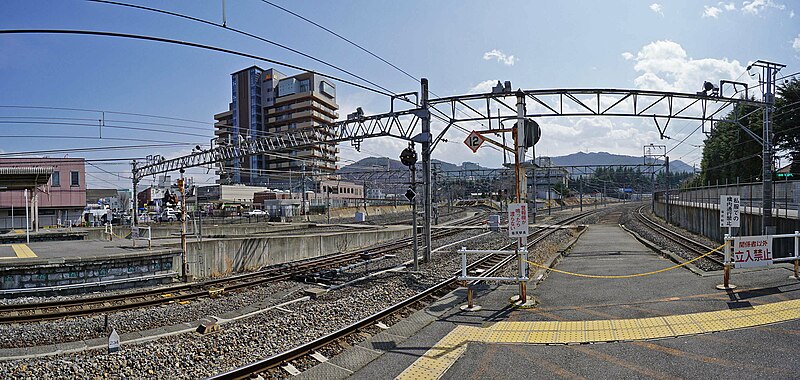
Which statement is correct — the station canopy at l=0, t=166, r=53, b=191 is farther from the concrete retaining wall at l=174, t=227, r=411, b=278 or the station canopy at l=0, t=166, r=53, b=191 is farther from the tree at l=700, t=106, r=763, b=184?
the tree at l=700, t=106, r=763, b=184

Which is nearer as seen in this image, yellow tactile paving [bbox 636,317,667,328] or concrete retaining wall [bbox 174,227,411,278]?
yellow tactile paving [bbox 636,317,667,328]

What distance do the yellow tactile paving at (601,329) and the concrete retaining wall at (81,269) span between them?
36.0 feet

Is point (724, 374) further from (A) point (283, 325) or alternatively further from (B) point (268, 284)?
(B) point (268, 284)

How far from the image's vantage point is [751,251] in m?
9.23

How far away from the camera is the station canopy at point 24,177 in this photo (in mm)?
21438

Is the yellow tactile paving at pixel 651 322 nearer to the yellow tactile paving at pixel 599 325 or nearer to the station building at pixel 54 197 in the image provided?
the yellow tactile paving at pixel 599 325

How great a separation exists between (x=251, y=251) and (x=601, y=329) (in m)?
13.7

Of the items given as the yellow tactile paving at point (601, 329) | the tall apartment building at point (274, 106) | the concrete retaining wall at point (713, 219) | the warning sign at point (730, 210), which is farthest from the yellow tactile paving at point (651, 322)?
the tall apartment building at point (274, 106)

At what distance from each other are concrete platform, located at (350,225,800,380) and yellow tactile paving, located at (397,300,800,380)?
0.5 inches

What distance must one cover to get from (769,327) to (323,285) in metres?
9.17

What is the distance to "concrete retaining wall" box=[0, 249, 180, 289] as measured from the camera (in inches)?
484

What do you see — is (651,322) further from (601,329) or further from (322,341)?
(322,341)

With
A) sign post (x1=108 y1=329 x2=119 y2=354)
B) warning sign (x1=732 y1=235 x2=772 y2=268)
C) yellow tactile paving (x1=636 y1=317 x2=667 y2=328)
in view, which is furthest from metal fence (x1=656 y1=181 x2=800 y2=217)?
sign post (x1=108 y1=329 x2=119 y2=354)

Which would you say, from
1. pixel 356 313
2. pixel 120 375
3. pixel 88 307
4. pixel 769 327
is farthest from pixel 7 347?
pixel 769 327
